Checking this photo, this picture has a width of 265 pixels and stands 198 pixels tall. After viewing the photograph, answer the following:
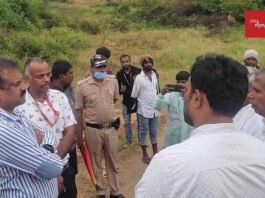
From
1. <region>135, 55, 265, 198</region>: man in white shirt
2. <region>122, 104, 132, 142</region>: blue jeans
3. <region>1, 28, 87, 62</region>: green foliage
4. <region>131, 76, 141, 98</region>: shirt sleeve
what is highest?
<region>135, 55, 265, 198</region>: man in white shirt

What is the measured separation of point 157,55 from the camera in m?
15.3

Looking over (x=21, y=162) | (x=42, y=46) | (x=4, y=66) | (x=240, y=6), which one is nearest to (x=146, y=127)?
(x=4, y=66)

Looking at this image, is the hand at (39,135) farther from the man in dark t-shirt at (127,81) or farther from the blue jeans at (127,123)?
the blue jeans at (127,123)

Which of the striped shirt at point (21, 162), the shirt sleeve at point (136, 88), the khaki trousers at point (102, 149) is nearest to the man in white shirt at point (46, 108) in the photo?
the striped shirt at point (21, 162)

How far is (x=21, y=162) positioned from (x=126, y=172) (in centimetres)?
414

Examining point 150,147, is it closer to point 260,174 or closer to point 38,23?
point 260,174

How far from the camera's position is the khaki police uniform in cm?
534

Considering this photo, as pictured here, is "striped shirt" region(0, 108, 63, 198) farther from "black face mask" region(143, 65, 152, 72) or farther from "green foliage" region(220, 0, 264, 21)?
"green foliage" region(220, 0, 264, 21)

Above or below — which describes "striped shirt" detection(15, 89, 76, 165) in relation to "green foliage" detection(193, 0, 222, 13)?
above

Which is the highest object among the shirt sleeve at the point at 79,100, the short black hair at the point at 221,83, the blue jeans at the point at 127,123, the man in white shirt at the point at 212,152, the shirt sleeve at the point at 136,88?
the short black hair at the point at 221,83

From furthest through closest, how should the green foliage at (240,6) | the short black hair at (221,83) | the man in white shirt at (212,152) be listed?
the green foliage at (240,6) → the short black hair at (221,83) → the man in white shirt at (212,152)

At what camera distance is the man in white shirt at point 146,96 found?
680 cm

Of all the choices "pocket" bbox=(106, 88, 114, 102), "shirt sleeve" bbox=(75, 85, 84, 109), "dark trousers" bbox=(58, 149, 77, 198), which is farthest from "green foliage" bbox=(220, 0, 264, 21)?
"dark trousers" bbox=(58, 149, 77, 198)

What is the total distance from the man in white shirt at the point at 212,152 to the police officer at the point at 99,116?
11.3ft
